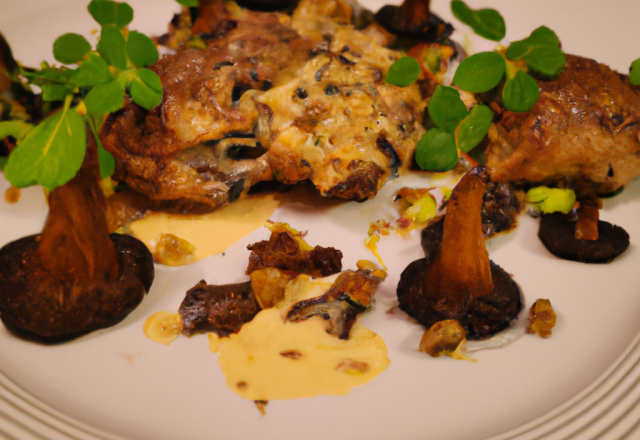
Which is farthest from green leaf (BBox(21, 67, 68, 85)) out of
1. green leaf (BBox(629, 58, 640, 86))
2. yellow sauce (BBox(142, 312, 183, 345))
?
green leaf (BBox(629, 58, 640, 86))

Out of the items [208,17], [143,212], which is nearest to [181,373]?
[143,212]

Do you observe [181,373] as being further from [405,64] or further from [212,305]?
[405,64]

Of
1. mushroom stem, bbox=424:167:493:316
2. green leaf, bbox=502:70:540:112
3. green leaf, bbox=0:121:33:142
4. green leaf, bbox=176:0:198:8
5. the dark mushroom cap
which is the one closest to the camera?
mushroom stem, bbox=424:167:493:316

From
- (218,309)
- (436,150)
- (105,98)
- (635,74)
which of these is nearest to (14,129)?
(105,98)

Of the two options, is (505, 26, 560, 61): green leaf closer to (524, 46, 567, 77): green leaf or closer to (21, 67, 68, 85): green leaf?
(524, 46, 567, 77): green leaf

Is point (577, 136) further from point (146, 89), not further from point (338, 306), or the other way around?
point (146, 89)

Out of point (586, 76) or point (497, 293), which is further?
point (586, 76)
